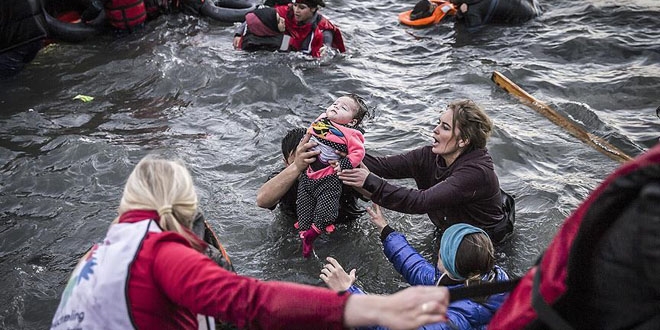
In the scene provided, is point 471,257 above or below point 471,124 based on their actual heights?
below

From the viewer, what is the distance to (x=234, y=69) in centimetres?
894

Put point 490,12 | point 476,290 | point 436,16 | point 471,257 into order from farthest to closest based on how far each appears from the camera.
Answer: point 436,16
point 490,12
point 471,257
point 476,290

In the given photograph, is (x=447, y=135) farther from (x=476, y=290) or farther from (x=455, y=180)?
(x=476, y=290)

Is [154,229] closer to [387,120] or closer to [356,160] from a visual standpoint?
[356,160]

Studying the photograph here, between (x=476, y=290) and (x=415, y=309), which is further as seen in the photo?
(x=476, y=290)

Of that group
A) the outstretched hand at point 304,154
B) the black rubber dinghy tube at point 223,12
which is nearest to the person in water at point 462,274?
the outstretched hand at point 304,154

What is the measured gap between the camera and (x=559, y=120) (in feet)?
24.0

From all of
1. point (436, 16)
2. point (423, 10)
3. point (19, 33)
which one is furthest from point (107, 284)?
point (423, 10)

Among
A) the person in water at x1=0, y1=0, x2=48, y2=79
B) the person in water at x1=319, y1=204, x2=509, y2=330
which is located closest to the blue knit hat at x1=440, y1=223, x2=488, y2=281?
the person in water at x1=319, y1=204, x2=509, y2=330

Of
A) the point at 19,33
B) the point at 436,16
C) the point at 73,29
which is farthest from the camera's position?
the point at 436,16

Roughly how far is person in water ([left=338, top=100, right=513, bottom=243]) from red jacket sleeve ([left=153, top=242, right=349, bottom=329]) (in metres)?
2.16

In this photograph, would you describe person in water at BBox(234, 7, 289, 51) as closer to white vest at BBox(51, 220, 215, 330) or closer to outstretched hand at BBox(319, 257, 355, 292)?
outstretched hand at BBox(319, 257, 355, 292)

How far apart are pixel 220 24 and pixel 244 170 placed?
533 cm

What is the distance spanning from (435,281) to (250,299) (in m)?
1.90
